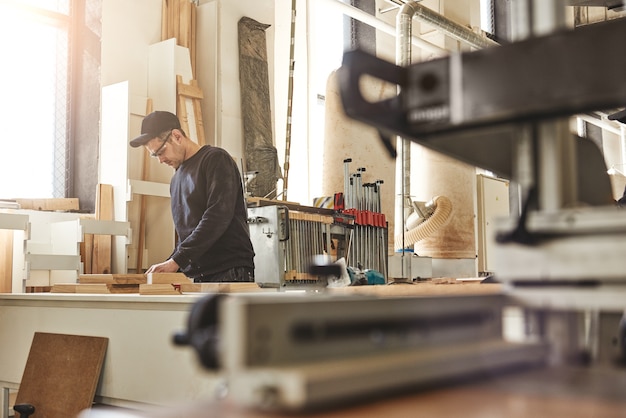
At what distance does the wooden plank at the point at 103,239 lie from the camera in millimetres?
4219

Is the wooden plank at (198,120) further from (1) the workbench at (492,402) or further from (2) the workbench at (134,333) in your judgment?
(1) the workbench at (492,402)

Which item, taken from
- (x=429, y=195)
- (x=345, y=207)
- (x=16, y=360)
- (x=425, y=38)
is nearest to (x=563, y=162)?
(x=16, y=360)

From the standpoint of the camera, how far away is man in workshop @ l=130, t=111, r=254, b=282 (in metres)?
3.09

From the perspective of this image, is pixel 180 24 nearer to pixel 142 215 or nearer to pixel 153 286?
pixel 142 215

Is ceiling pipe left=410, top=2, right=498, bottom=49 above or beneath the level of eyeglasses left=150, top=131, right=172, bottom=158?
above

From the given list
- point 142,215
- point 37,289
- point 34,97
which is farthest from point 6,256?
point 34,97

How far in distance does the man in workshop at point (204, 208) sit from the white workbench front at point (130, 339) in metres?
0.50

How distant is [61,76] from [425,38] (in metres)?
4.46

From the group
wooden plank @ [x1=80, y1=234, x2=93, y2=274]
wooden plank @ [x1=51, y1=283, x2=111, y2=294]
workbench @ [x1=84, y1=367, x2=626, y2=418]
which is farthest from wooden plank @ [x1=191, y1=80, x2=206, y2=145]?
workbench @ [x1=84, y1=367, x2=626, y2=418]

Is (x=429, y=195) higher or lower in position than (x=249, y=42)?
lower

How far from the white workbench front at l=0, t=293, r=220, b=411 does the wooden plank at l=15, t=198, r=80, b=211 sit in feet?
4.34

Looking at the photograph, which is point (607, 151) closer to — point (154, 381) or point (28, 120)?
point (28, 120)

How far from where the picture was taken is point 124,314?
2416mm

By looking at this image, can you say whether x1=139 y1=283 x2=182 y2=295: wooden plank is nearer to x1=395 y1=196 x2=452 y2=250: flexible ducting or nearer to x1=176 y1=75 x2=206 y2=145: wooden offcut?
x1=176 y1=75 x2=206 y2=145: wooden offcut
